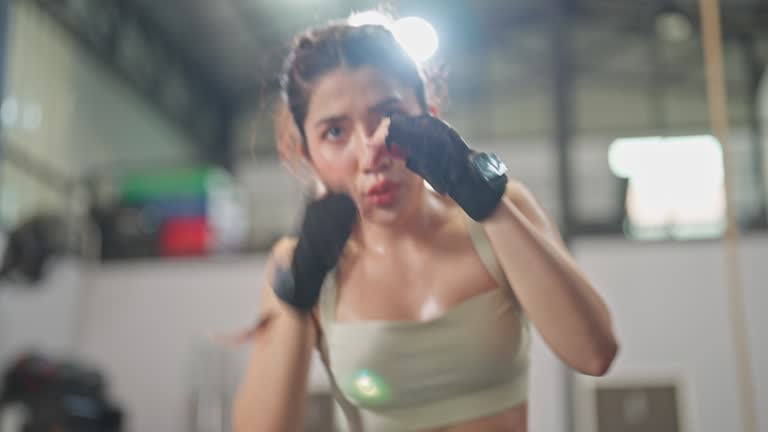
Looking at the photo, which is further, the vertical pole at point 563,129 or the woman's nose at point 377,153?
the vertical pole at point 563,129

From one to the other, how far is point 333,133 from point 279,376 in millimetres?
173

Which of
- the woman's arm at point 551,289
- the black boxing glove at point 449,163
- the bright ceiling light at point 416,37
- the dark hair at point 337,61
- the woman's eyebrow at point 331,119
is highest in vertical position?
the bright ceiling light at point 416,37

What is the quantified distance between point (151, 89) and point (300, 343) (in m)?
4.92

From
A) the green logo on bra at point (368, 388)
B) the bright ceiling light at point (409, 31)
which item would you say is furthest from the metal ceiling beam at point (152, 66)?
the green logo on bra at point (368, 388)

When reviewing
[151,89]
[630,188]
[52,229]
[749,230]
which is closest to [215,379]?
[52,229]

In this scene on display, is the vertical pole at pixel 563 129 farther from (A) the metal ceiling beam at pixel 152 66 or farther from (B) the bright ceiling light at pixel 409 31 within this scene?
(A) the metal ceiling beam at pixel 152 66

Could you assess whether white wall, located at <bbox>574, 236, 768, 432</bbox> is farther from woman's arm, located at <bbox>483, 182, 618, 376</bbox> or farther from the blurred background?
woman's arm, located at <bbox>483, 182, 618, 376</bbox>

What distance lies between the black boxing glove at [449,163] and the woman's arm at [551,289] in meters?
0.02

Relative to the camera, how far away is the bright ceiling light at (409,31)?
597 millimetres

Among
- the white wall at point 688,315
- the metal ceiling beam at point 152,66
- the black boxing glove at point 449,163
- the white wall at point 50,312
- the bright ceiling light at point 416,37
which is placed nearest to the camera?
the black boxing glove at point 449,163

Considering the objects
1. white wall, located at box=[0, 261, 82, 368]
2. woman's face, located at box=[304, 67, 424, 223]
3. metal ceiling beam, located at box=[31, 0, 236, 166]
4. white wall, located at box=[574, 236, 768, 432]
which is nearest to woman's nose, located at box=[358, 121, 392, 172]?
woman's face, located at box=[304, 67, 424, 223]

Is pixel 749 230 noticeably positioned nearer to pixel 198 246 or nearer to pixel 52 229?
pixel 52 229

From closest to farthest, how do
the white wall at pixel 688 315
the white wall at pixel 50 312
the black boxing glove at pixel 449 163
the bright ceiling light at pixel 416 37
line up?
the black boxing glove at pixel 449 163
the bright ceiling light at pixel 416 37
the white wall at pixel 688 315
the white wall at pixel 50 312

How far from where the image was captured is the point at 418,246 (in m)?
0.59
